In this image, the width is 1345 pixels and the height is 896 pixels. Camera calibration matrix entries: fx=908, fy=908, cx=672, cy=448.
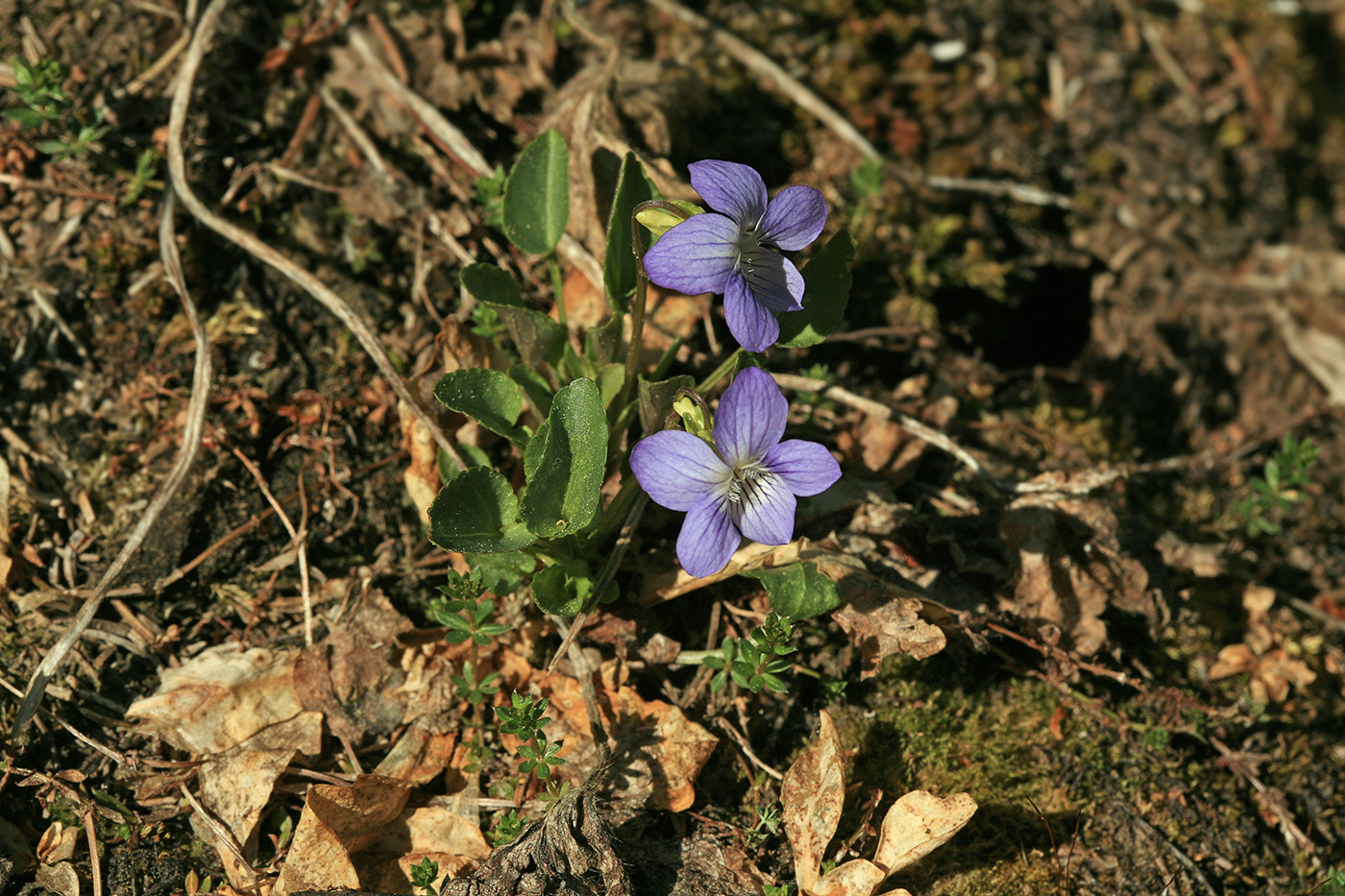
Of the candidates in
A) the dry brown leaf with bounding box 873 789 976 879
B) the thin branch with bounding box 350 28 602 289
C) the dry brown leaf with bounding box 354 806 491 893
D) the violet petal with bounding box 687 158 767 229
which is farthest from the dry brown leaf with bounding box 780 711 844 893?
the thin branch with bounding box 350 28 602 289

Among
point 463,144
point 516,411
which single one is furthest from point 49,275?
point 516,411

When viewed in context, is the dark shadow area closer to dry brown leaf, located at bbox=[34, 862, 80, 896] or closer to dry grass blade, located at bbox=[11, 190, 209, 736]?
dry grass blade, located at bbox=[11, 190, 209, 736]

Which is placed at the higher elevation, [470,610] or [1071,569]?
[470,610]

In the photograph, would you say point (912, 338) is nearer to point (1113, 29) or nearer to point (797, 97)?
point (797, 97)

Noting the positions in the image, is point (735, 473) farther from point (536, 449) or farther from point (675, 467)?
point (536, 449)

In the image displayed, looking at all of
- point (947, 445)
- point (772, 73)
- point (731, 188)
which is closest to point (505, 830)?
point (731, 188)

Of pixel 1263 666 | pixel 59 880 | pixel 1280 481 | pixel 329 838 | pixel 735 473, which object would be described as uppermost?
pixel 735 473
